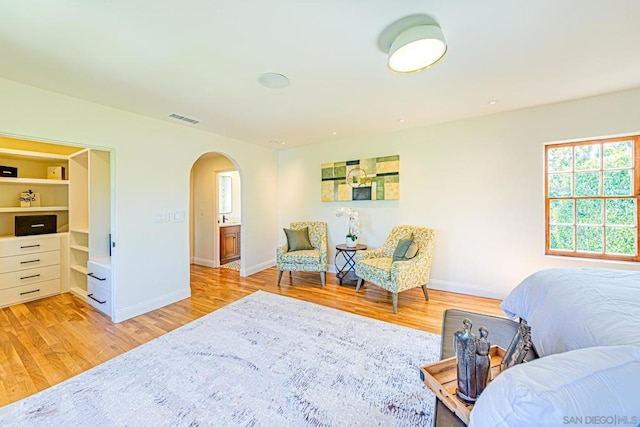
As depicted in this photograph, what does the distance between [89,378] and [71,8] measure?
2442 millimetres

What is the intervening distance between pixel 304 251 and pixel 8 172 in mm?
4066

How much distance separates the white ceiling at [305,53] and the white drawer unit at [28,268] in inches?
90.6

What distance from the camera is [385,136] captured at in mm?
4105

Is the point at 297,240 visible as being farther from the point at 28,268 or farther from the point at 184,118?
the point at 28,268

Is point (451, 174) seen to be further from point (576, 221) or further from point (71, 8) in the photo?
point (71, 8)

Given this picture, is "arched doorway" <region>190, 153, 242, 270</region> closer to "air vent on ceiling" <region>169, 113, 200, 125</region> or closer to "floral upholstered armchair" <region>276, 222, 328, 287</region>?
"floral upholstered armchair" <region>276, 222, 328, 287</region>

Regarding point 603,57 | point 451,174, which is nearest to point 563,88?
point 603,57

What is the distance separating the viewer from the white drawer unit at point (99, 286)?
2891mm

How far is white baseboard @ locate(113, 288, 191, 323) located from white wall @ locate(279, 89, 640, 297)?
293 centimetres

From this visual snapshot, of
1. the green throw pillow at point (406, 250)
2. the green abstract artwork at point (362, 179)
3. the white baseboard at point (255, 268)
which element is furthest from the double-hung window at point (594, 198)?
the white baseboard at point (255, 268)

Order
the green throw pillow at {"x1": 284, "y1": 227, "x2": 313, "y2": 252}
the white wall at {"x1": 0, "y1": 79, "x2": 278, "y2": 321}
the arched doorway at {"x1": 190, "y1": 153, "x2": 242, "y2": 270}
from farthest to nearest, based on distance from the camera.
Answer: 1. the arched doorway at {"x1": 190, "y1": 153, "x2": 242, "y2": 270}
2. the green throw pillow at {"x1": 284, "y1": 227, "x2": 313, "y2": 252}
3. the white wall at {"x1": 0, "y1": 79, "x2": 278, "y2": 321}

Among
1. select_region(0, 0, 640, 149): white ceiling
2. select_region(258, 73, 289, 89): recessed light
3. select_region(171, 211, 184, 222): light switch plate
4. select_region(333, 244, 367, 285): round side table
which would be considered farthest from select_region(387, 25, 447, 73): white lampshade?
select_region(171, 211, 184, 222): light switch plate

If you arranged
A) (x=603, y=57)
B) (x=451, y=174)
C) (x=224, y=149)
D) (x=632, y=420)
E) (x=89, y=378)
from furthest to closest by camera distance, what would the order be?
(x=224, y=149) < (x=451, y=174) < (x=603, y=57) < (x=89, y=378) < (x=632, y=420)

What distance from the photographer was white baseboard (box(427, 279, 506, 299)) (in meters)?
3.38
